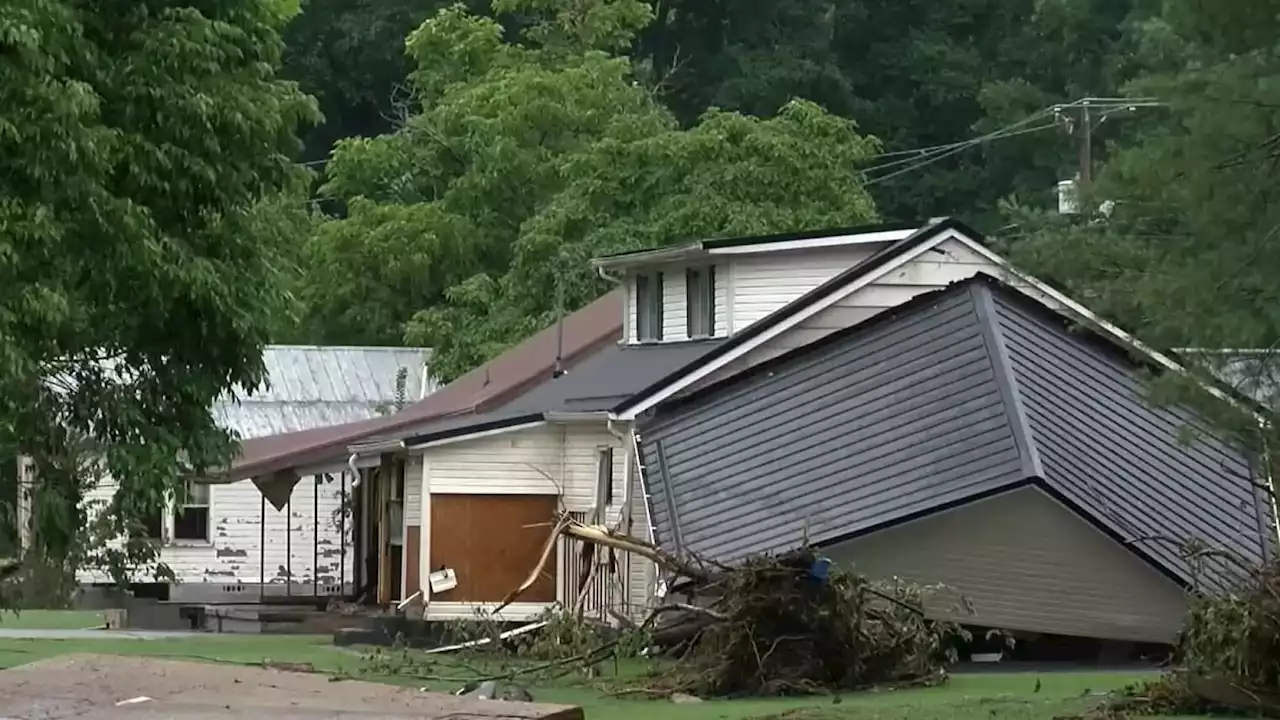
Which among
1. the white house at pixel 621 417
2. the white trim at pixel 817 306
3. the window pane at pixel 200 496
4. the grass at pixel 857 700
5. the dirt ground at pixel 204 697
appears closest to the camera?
the dirt ground at pixel 204 697

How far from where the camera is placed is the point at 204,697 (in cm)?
1593

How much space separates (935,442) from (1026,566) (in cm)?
178

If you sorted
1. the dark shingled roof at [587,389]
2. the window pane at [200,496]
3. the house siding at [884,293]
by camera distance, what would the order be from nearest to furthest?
the house siding at [884,293] < the dark shingled roof at [587,389] < the window pane at [200,496]

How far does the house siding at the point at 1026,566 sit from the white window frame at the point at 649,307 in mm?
8495

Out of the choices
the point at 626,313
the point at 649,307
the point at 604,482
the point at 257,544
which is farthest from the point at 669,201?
the point at 604,482

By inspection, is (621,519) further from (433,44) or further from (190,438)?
(433,44)

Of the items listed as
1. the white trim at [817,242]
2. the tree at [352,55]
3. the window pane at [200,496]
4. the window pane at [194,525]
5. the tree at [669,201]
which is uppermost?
the tree at [352,55]

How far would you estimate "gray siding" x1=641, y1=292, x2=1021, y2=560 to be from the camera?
24.0 m

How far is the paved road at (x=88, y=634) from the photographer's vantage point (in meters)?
27.9

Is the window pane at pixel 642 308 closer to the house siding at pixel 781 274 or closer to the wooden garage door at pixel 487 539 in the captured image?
the house siding at pixel 781 274

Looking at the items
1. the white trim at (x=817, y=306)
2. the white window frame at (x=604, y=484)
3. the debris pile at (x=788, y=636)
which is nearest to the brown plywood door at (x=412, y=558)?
the white window frame at (x=604, y=484)

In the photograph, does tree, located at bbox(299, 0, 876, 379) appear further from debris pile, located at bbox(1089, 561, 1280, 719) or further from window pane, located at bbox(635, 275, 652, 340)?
debris pile, located at bbox(1089, 561, 1280, 719)

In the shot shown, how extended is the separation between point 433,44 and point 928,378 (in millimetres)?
32161

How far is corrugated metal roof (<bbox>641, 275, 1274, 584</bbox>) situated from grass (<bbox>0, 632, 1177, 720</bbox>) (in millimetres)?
2617
